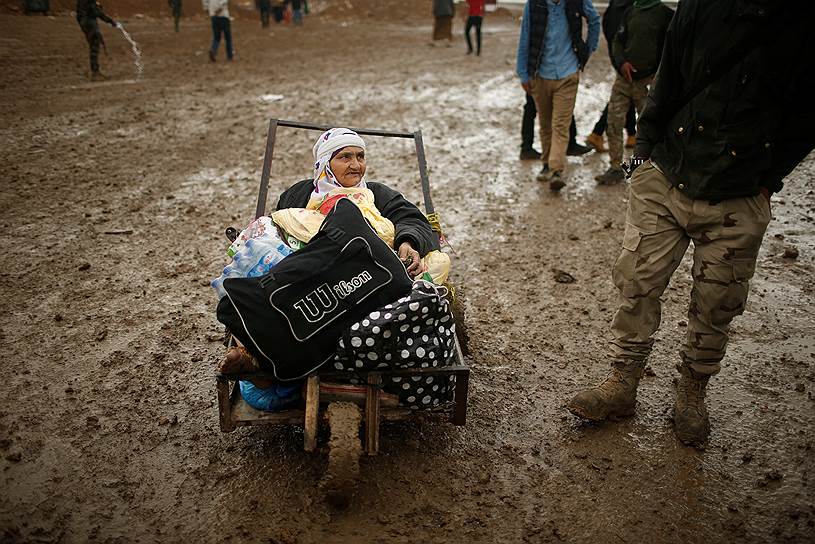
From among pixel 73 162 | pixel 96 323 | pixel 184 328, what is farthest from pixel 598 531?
pixel 73 162

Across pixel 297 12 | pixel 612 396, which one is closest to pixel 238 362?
pixel 612 396

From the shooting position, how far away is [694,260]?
3301 millimetres

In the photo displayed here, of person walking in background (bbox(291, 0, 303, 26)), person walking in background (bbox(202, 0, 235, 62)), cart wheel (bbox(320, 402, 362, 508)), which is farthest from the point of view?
person walking in background (bbox(291, 0, 303, 26))

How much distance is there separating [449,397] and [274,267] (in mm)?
1010

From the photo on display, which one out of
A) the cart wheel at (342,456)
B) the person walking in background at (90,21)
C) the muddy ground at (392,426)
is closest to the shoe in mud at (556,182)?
the muddy ground at (392,426)

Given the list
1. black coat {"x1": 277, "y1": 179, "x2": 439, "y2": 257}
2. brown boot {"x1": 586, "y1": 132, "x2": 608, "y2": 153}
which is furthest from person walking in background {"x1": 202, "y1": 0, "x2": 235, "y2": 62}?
black coat {"x1": 277, "y1": 179, "x2": 439, "y2": 257}

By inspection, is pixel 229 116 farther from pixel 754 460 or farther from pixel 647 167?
pixel 754 460

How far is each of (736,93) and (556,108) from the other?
3998 mm

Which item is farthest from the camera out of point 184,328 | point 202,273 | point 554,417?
point 202,273

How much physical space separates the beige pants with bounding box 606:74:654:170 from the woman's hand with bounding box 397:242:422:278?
4.09 metres

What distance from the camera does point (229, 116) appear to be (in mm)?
9680

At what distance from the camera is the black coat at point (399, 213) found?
3.60m

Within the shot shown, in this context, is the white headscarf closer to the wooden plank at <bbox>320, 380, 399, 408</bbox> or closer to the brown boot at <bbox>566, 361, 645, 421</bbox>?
the wooden plank at <bbox>320, 380, 399, 408</bbox>

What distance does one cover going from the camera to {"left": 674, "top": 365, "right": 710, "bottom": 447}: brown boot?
11.3 feet
